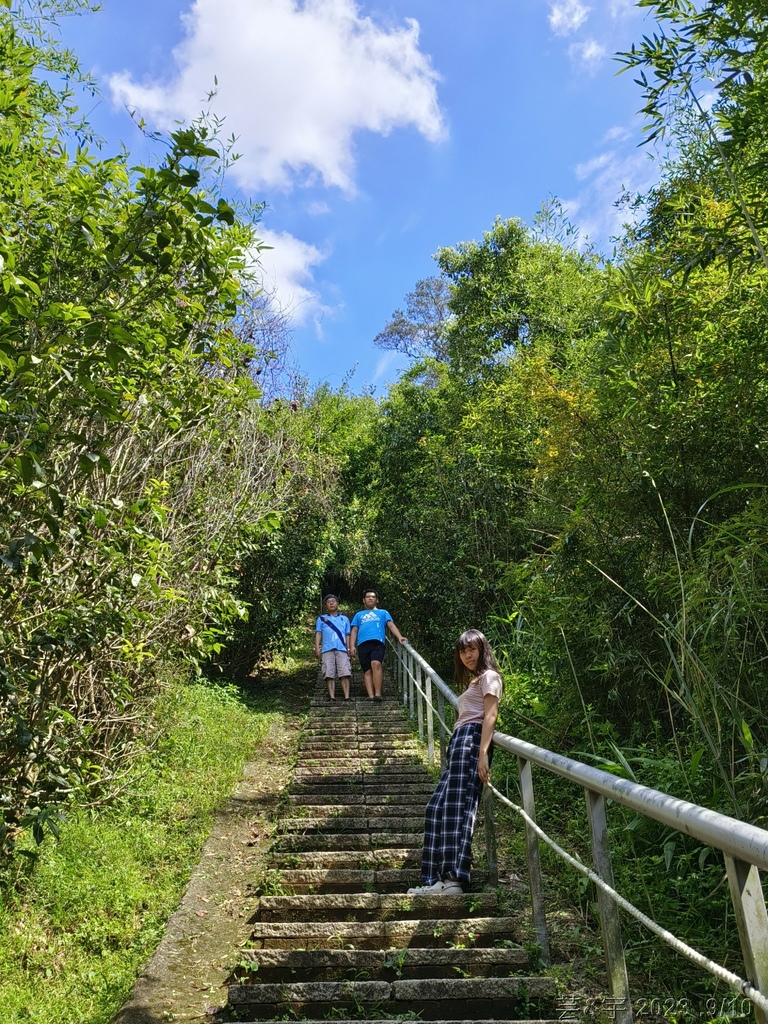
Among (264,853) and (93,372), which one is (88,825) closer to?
(264,853)

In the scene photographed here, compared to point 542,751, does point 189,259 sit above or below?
above

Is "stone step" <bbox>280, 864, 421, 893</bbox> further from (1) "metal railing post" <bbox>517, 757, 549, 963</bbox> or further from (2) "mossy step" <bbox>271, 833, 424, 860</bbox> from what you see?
(1) "metal railing post" <bbox>517, 757, 549, 963</bbox>

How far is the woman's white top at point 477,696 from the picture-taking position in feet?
14.4

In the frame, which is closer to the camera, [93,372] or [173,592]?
[93,372]

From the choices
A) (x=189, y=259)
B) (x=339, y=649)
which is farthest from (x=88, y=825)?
(x=339, y=649)

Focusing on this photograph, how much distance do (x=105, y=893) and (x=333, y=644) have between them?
19.7 feet

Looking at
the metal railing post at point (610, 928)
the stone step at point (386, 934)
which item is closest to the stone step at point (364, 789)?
the stone step at point (386, 934)

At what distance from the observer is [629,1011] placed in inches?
96.4

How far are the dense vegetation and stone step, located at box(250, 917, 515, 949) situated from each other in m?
0.74

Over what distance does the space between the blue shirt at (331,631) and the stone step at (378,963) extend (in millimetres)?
7221

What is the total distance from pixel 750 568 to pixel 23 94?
3.95 m

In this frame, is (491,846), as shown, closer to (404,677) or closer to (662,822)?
(662,822)

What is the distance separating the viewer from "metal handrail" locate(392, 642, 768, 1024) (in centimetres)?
161

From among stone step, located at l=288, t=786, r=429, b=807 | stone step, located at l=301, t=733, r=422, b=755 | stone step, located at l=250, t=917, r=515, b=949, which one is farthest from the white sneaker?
stone step, located at l=301, t=733, r=422, b=755
